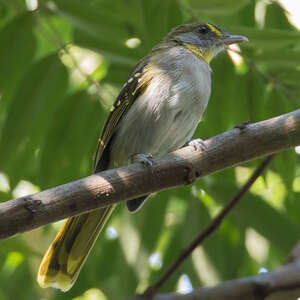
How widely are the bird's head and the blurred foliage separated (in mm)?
499

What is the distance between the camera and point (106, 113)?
4.76 metres

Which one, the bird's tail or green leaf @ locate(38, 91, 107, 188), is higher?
green leaf @ locate(38, 91, 107, 188)

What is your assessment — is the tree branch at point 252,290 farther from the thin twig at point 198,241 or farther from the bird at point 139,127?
the bird at point 139,127

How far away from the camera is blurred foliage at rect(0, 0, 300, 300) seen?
4.18 meters

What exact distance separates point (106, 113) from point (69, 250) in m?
1.20

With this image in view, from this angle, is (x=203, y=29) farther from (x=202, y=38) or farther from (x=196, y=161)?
(x=196, y=161)

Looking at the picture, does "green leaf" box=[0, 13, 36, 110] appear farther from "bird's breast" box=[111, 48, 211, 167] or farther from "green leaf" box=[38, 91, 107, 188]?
"bird's breast" box=[111, 48, 211, 167]

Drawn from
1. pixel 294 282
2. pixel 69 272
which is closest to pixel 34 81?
pixel 69 272

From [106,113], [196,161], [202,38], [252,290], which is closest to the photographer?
[252,290]

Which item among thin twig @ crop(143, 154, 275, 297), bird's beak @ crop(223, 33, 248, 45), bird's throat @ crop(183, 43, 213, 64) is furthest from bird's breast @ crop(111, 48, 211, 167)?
thin twig @ crop(143, 154, 275, 297)

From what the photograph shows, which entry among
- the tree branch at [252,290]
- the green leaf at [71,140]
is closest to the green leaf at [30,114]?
the green leaf at [71,140]

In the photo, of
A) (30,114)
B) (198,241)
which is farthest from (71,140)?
(198,241)

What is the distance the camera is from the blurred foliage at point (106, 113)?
4180mm

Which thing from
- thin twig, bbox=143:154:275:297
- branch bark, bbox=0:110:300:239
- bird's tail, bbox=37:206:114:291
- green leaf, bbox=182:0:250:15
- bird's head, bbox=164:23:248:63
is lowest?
bird's tail, bbox=37:206:114:291
